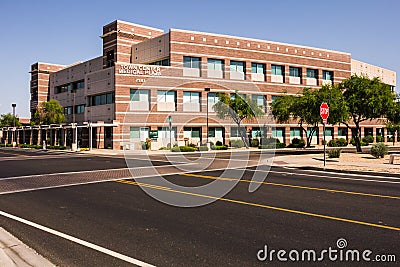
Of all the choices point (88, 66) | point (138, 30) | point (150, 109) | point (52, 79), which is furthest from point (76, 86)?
point (150, 109)

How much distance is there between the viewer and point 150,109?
46250mm

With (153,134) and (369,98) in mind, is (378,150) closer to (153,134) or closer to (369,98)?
(369,98)

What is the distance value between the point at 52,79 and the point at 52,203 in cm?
6930

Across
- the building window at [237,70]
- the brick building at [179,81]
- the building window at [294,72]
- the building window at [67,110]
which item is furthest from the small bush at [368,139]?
the building window at [67,110]

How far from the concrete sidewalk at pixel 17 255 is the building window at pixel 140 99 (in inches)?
1537

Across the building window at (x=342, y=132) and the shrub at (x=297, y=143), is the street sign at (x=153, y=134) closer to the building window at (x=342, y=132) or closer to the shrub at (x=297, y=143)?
the shrub at (x=297, y=143)

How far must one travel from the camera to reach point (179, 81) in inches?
1943

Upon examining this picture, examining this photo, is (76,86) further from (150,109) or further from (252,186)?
(252,186)

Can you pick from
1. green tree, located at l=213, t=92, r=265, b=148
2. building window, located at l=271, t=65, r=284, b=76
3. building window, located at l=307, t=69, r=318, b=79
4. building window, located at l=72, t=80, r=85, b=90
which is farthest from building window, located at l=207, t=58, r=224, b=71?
building window, located at l=72, t=80, r=85, b=90

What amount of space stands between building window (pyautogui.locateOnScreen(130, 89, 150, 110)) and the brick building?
12 centimetres

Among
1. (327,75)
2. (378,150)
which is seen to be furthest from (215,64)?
(378,150)

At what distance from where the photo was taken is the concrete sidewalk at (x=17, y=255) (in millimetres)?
5469

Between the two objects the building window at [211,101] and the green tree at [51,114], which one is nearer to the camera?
the building window at [211,101]

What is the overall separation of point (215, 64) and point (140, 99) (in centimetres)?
1219
